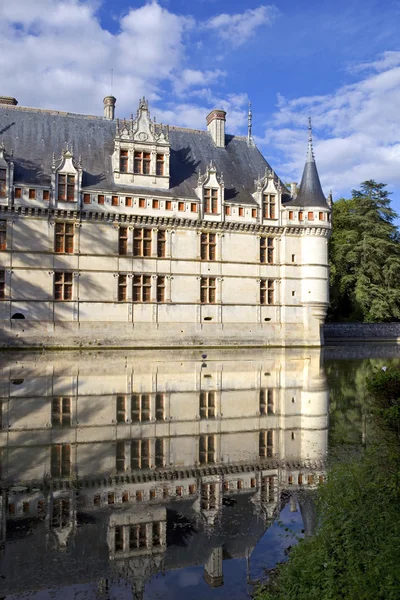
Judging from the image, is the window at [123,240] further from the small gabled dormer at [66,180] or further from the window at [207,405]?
the window at [207,405]

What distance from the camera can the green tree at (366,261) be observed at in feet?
143

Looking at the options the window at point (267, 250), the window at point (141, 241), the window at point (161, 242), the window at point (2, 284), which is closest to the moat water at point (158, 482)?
the window at point (2, 284)

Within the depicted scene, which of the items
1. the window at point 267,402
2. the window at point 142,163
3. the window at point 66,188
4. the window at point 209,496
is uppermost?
the window at point 142,163

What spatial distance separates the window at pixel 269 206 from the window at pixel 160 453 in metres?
27.7

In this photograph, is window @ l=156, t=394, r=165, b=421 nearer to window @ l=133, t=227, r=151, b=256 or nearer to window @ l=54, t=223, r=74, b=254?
window @ l=54, t=223, r=74, b=254

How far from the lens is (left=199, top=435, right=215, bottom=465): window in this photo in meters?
8.11

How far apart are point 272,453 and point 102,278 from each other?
24.2 metres

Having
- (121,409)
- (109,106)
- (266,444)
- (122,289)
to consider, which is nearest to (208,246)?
(122,289)

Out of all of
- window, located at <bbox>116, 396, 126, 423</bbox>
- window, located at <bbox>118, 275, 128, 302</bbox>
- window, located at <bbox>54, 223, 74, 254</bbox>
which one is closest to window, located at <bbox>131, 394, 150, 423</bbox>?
window, located at <bbox>116, 396, 126, 423</bbox>

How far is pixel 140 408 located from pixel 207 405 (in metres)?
1.51

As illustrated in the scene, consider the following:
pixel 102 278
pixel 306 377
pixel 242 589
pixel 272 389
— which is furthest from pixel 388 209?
pixel 242 589

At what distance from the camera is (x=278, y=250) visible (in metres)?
35.8

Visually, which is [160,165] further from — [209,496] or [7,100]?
[209,496]

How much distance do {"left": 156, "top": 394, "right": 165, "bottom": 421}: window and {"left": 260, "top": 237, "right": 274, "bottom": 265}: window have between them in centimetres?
2315
